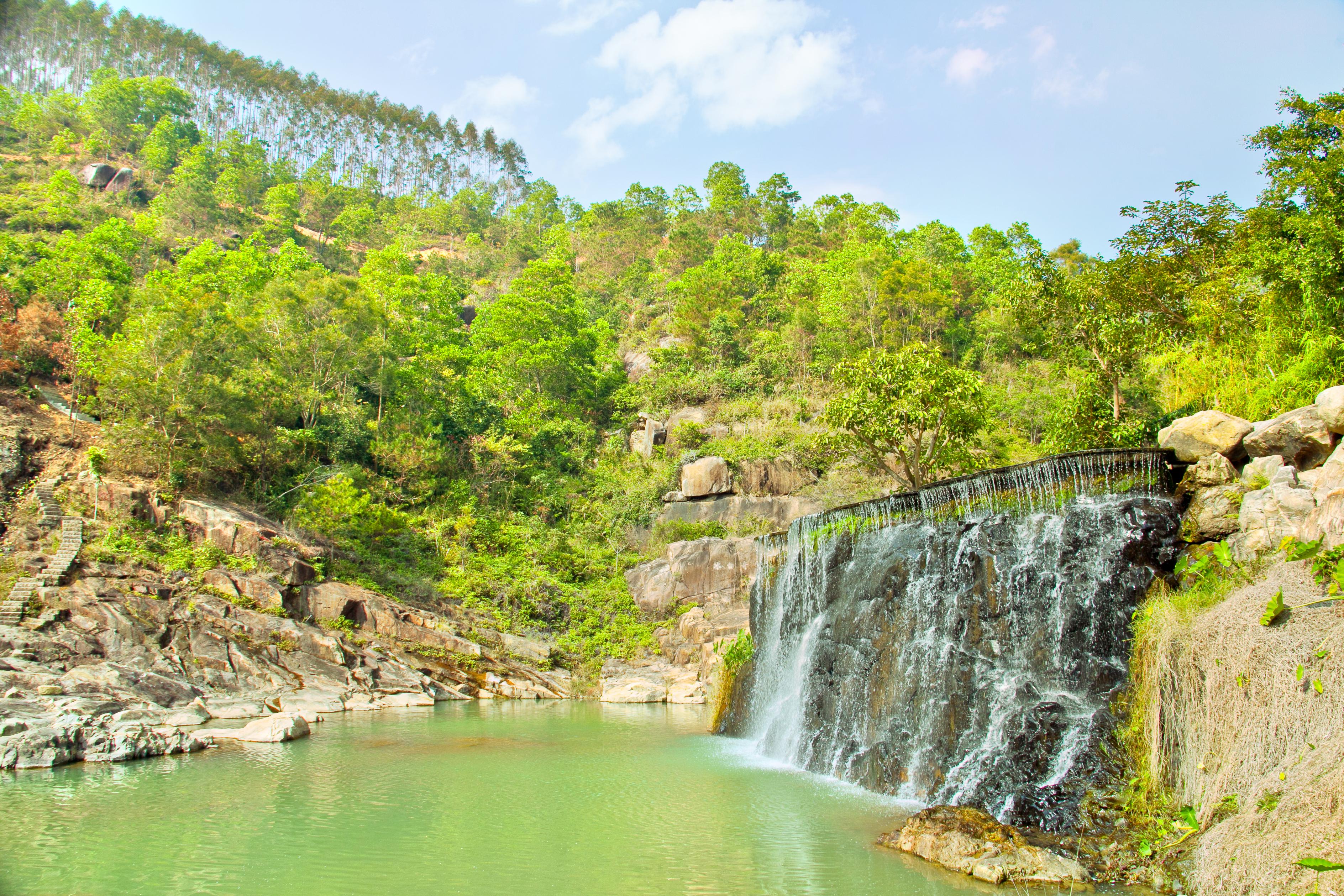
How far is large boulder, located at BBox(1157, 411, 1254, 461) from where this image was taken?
32.0 ft

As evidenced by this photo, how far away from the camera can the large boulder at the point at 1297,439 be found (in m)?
8.59

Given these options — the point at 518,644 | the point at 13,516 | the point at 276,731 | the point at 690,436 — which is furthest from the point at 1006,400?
the point at 13,516

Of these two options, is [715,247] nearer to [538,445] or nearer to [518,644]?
[538,445]

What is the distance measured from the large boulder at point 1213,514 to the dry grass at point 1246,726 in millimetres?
1244

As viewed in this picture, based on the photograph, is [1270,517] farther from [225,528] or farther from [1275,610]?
[225,528]

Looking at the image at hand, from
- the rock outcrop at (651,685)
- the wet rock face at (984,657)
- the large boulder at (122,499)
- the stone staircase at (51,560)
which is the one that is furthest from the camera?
the rock outcrop at (651,685)

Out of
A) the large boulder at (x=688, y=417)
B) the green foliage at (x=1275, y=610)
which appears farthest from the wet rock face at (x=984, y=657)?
the large boulder at (x=688, y=417)

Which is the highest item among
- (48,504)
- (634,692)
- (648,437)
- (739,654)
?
(648,437)

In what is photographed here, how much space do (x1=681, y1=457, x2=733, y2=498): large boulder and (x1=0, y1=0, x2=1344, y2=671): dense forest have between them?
0.99 meters

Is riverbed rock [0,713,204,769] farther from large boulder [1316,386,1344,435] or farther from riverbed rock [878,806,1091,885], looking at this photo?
large boulder [1316,386,1344,435]

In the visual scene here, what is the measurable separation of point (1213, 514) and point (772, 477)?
61.3 feet

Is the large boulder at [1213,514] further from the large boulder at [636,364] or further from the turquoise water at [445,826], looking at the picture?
the large boulder at [636,364]

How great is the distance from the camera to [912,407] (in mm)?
17516

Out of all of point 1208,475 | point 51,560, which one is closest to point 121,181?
point 51,560
